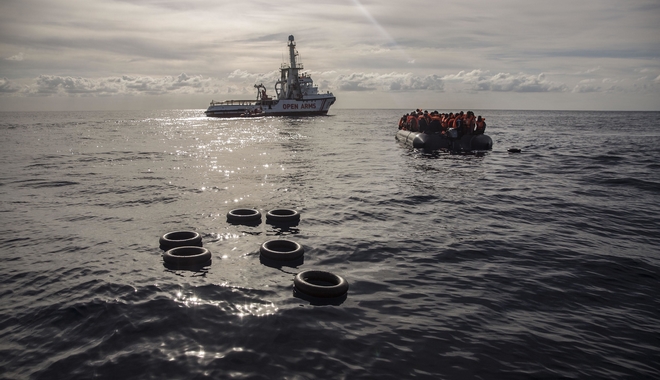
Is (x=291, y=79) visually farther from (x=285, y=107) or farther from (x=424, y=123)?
(x=424, y=123)

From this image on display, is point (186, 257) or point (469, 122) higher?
point (469, 122)

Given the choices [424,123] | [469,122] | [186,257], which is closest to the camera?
[186,257]

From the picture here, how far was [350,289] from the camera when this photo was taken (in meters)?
7.74

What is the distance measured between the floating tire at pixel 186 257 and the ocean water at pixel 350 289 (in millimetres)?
335

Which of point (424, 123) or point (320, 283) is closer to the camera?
point (320, 283)

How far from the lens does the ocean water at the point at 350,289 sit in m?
5.43

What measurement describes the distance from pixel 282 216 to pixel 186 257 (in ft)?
13.1

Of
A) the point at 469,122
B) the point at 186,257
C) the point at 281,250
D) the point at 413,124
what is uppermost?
the point at 469,122

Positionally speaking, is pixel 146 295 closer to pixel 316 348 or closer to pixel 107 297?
pixel 107 297

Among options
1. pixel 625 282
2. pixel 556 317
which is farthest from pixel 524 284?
pixel 625 282

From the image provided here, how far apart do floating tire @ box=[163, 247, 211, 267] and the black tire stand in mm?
1329

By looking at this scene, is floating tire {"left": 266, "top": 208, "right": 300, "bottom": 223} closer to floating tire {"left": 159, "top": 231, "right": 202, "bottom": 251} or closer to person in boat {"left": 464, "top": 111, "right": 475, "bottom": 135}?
floating tire {"left": 159, "top": 231, "right": 202, "bottom": 251}

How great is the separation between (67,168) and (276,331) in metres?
23.5

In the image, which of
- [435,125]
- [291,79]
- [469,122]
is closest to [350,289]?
[435,125]
